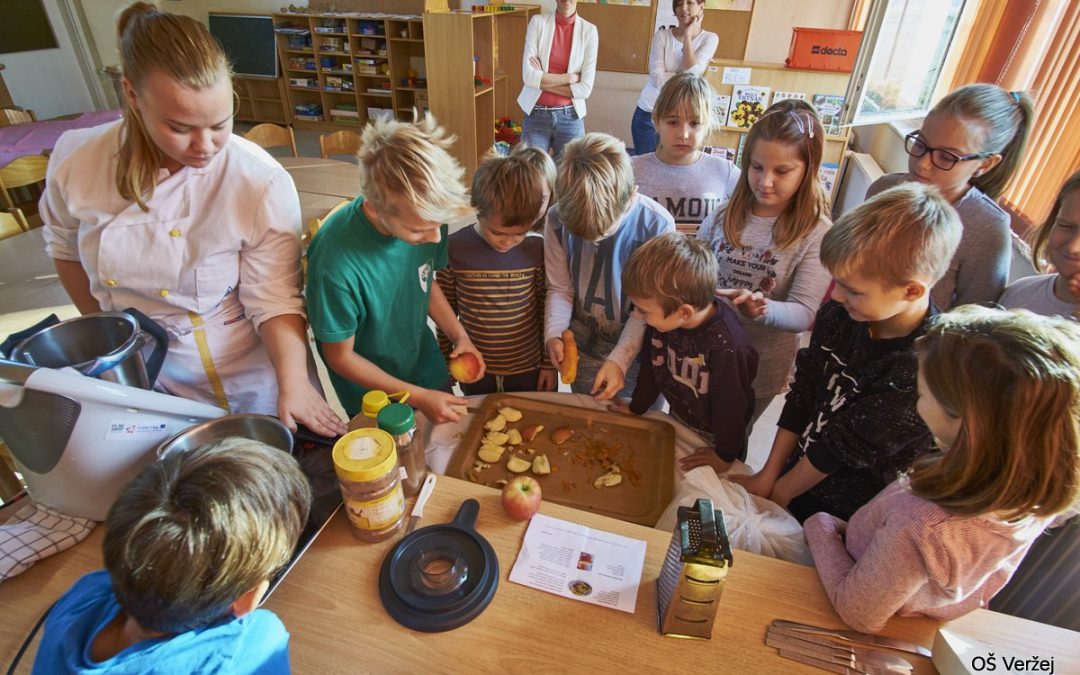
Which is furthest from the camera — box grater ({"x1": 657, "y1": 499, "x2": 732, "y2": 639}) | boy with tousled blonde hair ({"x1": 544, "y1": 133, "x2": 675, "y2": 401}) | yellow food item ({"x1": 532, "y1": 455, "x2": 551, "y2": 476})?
boy with tousled blonde hair ({"x1": 544, "y1": 133, "x2": 675, "y2": 401})

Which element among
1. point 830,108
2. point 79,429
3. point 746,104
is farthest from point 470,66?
point 79,429

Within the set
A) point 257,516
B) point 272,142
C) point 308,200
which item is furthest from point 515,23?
point 257,516

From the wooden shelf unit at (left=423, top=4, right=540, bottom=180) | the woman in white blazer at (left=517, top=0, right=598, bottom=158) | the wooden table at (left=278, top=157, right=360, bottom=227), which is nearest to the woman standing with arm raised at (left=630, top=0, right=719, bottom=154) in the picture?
the woman in white blazer at (left=517, top=0, right=598, bottom=158)

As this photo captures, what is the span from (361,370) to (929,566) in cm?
116

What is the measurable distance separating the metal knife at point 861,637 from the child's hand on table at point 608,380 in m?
0.69

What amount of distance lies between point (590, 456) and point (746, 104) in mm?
3840

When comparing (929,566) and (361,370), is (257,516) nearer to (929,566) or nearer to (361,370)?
(361,370)

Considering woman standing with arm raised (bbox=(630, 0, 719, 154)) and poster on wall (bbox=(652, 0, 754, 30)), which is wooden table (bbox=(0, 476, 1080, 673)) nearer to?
woman standing with arm raised (bbox=(630, 0, 719, 154))

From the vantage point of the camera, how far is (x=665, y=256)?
4.22 feet

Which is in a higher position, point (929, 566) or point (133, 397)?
point (133, 397)

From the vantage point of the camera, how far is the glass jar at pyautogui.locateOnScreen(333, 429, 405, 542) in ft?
2.84

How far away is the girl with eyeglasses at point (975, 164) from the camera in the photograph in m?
1.42

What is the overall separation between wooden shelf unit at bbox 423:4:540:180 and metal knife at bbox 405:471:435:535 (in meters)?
4.36

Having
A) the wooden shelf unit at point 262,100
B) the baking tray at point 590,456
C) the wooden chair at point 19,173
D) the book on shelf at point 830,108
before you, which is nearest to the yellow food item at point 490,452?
the baking tray at point 590,456
